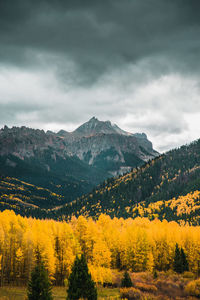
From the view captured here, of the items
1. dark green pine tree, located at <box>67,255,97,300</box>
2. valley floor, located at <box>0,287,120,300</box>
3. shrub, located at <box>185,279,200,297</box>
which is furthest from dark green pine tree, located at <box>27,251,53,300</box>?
shrub, located at <box>185,279,200,297</box>

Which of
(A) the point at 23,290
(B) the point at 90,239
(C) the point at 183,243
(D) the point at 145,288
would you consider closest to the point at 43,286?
(A) the point at 23,290

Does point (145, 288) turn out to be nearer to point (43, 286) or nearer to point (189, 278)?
point (189, 278)

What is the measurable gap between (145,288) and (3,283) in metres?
30.8

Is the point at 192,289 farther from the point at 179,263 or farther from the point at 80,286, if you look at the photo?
the point at 80,286

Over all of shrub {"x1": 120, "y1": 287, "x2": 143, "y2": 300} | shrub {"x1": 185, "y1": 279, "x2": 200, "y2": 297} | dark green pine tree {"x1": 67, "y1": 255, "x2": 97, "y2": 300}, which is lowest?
shrub {"x1": 185, "y1": 279, "x2": 200, "y2": 297}

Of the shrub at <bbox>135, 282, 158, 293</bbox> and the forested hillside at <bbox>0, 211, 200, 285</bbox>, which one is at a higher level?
the forested hillside at <bbox>0, 211, 200, 285</bbox>

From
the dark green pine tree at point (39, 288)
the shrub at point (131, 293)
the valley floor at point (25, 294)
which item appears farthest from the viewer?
the shrub at point (131, 293)

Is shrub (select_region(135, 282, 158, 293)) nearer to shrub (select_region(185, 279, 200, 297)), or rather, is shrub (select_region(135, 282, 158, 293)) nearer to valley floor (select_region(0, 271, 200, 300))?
valley floor (select_region(0, 271, 200, 300))

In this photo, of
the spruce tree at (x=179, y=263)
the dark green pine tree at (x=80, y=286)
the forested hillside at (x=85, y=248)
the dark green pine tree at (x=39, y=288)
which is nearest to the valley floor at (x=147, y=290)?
the forested hillside at (x=85, y=248)

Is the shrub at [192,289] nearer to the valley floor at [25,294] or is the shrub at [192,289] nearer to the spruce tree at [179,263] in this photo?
the valley floor at [25,294]

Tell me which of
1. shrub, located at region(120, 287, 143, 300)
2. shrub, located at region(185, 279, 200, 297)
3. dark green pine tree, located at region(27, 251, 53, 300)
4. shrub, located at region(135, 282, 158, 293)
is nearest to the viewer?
dark green pine tree, located at region(27, 251, 53, 300)

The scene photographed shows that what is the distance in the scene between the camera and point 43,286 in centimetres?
3334

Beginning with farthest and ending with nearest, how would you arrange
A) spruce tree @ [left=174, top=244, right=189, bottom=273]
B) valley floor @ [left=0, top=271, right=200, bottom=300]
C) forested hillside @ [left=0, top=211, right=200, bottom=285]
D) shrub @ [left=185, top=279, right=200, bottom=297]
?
spruce tree @ [left=174, top=244, right=189, bottom=273], forested hillside @ [left=0, top=211, right=200, bottom=285], shrub @ [left=185, top=279, right=200, bottom=297], valley floor @ [left=0, top=271, right=200, bottom=300]

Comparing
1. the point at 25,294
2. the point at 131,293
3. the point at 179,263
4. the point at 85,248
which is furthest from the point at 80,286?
the point at 179,263
